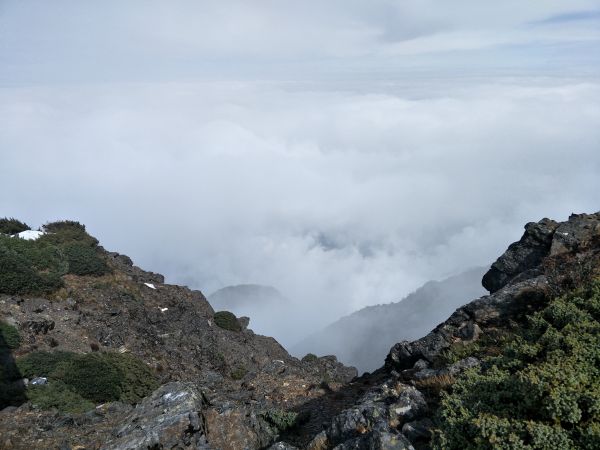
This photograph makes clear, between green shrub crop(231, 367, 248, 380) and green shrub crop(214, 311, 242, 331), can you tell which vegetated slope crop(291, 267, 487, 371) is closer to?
green shrub crop(214, 311, 242, 331)

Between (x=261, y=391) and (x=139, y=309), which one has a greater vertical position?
(x=139, y=309)

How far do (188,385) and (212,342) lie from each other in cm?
1257

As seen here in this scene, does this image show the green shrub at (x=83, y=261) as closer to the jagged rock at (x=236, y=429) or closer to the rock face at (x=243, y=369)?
the rock face at (x=243, y=369)

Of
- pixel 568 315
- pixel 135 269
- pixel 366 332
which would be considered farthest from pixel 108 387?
pixel 366 332

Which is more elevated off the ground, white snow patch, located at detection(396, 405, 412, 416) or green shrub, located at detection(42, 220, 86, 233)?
green shrub, located at detection(42, 220, 86, 233)

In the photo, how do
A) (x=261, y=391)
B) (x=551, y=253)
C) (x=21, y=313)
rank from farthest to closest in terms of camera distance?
(x=21, y=313) < (x=551, y=253) < (x=261, y=391)

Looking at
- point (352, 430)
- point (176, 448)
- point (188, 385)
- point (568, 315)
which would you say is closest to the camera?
point (352, 430)

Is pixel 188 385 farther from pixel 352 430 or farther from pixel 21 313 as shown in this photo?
pixel 21 313

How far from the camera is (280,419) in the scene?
12.0m

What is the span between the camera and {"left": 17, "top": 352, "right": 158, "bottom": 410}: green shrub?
52.7ft

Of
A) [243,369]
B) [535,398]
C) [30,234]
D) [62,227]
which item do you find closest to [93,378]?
[243,369]

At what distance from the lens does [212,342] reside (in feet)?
79.8

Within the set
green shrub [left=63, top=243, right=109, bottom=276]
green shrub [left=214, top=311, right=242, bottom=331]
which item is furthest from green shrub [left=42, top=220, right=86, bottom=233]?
green shrub [left=214, top=311, right=242, bottom=331]

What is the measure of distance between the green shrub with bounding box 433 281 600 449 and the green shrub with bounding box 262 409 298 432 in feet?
13.4
